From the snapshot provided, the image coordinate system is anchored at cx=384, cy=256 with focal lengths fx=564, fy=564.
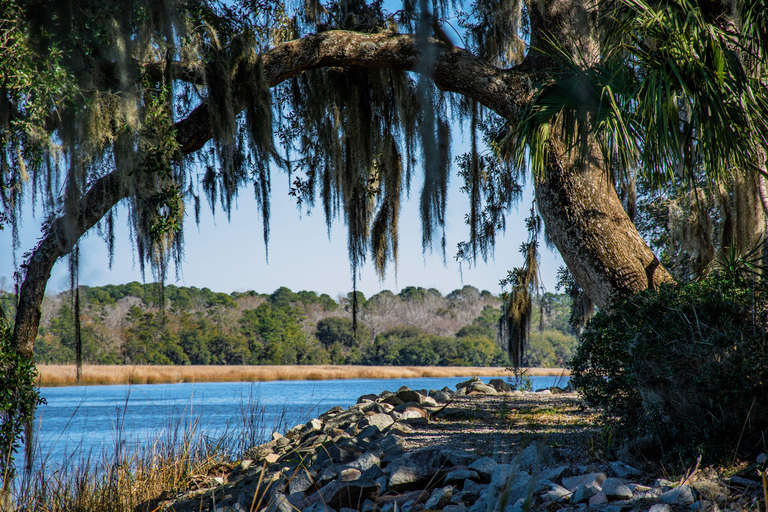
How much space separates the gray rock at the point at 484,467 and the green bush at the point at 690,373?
0.91 metres

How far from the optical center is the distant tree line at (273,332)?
88.6 ft

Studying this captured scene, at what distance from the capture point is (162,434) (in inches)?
194

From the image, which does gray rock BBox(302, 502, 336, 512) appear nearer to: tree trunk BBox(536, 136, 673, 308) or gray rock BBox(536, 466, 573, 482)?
gray rock BBox(536, 466, 573, 482)

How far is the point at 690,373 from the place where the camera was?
3314mm

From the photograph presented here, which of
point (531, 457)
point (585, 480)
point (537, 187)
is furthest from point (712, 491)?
point (537, 187)

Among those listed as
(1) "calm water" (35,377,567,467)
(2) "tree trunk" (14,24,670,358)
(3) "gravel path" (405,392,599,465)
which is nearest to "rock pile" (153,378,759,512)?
(3) "gravel path" (405,392,599,465)

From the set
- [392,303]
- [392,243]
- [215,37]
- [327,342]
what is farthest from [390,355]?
[215,37]

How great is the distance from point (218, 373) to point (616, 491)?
22719 mm

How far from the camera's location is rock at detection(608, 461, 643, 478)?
324 cm

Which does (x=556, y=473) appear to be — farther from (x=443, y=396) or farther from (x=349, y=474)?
(x=443, y=396)

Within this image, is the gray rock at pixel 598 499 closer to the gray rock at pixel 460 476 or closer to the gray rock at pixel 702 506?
the gray rock at pixel 702 506

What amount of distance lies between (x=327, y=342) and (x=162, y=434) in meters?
31.7

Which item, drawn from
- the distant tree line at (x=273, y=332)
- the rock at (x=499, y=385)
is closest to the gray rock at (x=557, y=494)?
the rock at (x=499, y=385)

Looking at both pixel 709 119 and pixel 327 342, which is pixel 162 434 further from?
pixel 327 342
